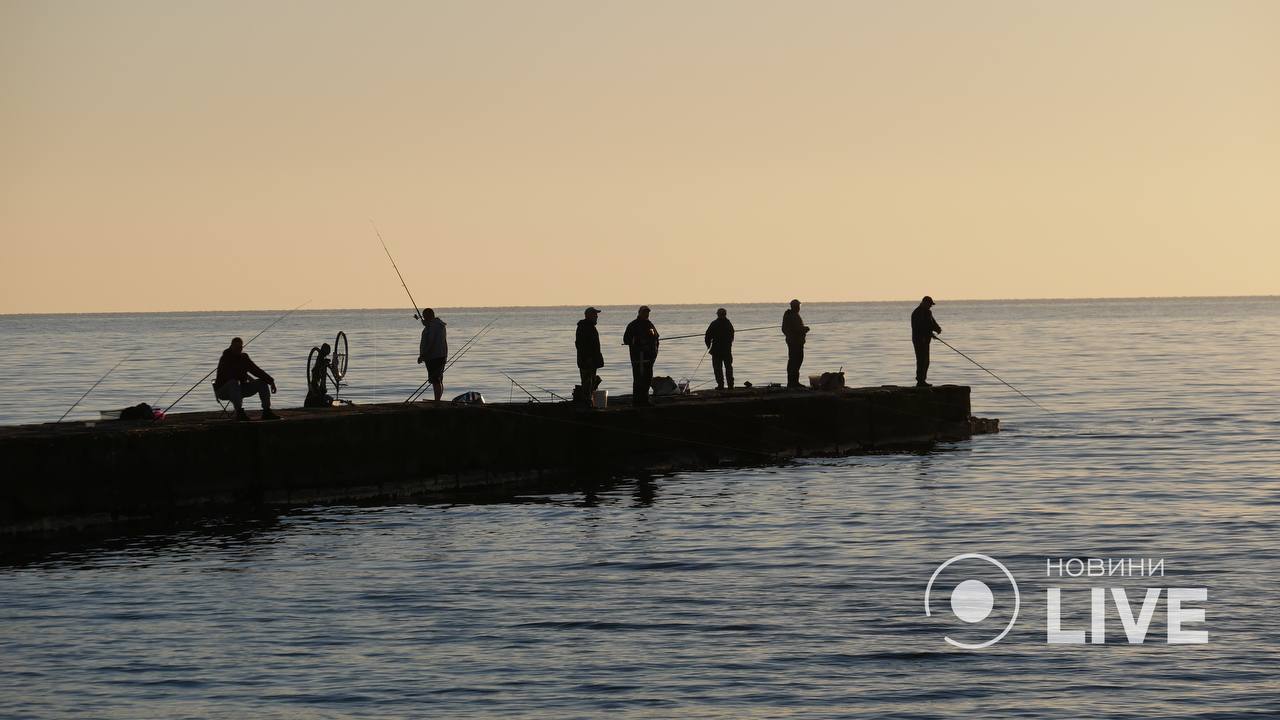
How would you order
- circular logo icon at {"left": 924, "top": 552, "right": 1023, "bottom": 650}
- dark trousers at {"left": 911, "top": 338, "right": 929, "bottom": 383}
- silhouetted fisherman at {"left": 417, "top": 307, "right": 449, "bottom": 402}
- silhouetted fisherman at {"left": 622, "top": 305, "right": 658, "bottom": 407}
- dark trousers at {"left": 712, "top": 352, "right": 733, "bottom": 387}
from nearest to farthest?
circular logo icon at {"left": 924, "top": 552, "right": 1023, "bottom": 650}
silhouetted fisherman at {"left": 417, "top": 307, "right": 449, "bottom": 402}
silhouetted fisherman at {"left": 622, "top": 305, "right": 658, "bottom": 407}
dark trousers at {"left": 712, "top": 352, "right": 733, "bottom": 387}
dark trousers at {"left": 911, "top": 338, "right": 929, "bottom": 383}

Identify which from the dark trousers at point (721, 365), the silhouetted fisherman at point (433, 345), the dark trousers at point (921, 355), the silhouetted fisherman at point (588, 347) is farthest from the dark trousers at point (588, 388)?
the dark trousers at point (921, 355)

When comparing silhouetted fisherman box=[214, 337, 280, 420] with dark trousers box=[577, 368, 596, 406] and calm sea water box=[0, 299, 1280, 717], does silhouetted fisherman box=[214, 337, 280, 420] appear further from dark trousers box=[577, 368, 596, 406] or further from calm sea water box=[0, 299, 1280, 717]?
dark trousers box=[577, 368, 596, 406]

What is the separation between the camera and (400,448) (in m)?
24.6

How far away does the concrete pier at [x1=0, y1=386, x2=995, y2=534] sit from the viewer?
20.3 metres

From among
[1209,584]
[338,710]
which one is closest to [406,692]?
[338,710]

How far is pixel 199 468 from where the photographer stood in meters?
21.7

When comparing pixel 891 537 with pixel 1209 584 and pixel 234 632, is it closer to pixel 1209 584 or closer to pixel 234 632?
pixel 1209 584

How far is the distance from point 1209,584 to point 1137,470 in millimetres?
12233

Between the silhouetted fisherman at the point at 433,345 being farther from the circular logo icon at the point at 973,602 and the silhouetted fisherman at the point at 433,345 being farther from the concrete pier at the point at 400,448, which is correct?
the circular logo icon at the point at 973,602

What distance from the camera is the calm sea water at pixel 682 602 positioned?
1262 cm

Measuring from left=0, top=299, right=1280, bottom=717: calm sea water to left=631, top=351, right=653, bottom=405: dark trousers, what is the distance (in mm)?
1582
